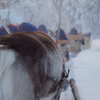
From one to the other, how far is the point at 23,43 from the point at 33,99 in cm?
15

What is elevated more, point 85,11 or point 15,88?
point 15,88

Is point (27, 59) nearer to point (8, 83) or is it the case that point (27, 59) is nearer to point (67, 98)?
point (8, 83)

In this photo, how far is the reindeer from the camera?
2.25 ft

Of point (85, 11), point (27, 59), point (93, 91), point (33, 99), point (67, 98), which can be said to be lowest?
point (85, 11)

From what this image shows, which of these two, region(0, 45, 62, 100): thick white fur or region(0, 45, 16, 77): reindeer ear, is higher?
region(0, 45, 16, 77): reindeer ear

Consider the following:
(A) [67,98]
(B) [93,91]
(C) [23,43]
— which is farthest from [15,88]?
(B) [93,91]

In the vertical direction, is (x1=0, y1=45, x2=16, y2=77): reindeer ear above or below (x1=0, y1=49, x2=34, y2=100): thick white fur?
above

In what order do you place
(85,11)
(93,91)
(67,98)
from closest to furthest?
(67,98)
(93,91)
(85,11)

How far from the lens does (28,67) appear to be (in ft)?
2.31

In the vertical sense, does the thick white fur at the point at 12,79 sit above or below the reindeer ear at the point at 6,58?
below

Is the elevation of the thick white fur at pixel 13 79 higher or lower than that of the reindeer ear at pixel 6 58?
lower

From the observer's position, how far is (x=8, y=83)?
0.68 m

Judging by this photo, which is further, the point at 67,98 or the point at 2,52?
the point at 67,98

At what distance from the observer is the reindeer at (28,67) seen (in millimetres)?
686
